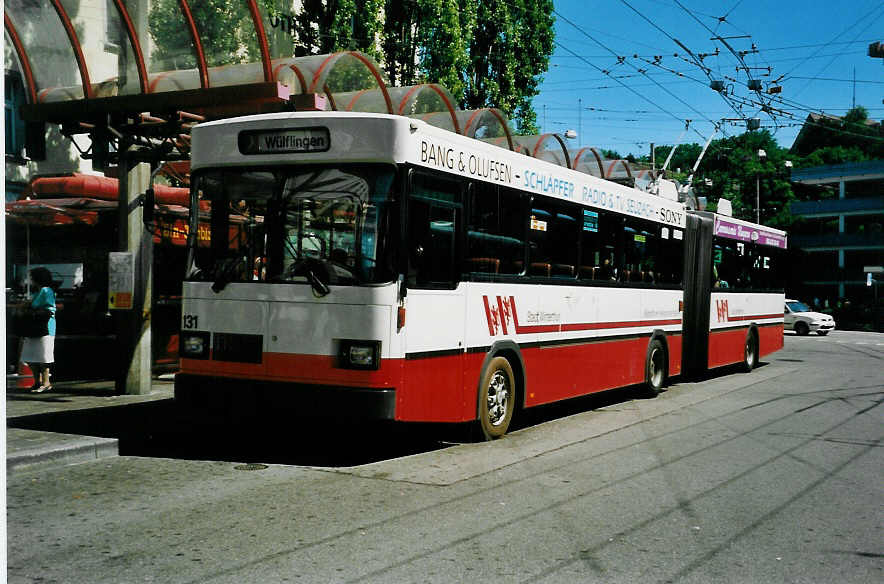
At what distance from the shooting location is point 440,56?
92.2 feet

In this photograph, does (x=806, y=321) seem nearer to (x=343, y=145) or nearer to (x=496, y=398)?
(x=496, y=398)

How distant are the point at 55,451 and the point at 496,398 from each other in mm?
4301

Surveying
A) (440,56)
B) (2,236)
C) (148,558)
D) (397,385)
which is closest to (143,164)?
(397,385)

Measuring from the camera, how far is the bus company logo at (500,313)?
31.6ft

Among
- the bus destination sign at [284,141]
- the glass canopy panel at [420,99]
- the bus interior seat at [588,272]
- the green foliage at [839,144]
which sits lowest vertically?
the bus interior seat at [588,272]

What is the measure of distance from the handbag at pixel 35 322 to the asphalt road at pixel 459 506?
2.52 meters

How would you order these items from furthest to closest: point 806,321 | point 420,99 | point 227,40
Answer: point 806,321 → point 420,99 → point 227,40

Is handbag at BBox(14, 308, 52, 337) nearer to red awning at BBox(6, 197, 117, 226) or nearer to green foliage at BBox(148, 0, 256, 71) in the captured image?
red awning at BBox(6, 197, 117, 226)

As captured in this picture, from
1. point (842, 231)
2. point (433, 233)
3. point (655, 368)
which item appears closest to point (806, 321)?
point (655, 368)

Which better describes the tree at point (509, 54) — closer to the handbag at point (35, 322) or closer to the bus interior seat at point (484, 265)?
the handbag at point (35, 322)

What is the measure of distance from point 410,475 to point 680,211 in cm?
956

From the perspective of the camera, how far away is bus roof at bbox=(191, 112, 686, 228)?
26.8ft

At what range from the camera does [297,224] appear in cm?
838

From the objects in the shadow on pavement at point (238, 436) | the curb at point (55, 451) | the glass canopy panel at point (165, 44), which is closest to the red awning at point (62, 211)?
the glass canopy panel at point (165, 44)
